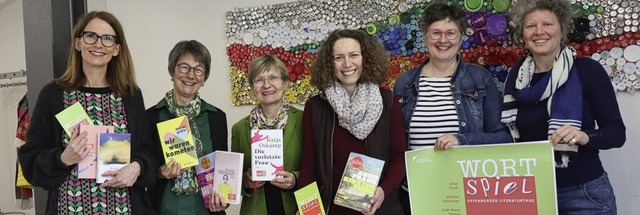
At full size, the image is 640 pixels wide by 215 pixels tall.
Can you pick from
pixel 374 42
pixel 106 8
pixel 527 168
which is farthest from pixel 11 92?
pixel 527 168

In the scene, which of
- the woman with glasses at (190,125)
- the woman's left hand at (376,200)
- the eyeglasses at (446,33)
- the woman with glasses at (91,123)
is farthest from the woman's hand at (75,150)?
the eyeglasses at (446,33)

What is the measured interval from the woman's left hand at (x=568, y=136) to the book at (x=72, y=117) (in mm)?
1698

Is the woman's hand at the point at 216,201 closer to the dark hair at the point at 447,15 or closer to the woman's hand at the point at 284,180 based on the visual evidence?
the woman's hand at the point at 284,180

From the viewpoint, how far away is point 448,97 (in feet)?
6.71

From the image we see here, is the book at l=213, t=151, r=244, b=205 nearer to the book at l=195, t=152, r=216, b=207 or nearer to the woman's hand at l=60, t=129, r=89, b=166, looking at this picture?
the book at l=195, t=152, r=216, b=207

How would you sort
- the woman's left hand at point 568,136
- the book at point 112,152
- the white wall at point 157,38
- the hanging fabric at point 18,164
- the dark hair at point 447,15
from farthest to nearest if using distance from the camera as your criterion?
1. the white wall at point 157,38
2. the hanging fabric at point 18,164
3. the dark hair at point 447,15
4. the book at point 112,152
5. the woman's left hand at point 568,136

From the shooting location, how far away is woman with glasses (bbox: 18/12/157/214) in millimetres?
1847

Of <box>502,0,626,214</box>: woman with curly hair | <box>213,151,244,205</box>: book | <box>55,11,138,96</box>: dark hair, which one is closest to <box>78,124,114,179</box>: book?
<box>55,11,138,96</box>: dark hair

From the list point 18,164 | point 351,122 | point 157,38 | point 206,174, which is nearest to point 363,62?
point 351,122

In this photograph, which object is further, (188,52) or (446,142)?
(188,52)

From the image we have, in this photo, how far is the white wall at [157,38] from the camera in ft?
11.9

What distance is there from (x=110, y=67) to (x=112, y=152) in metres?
0.37

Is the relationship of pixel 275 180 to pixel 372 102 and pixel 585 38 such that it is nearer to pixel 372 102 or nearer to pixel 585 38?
pixel 372 102

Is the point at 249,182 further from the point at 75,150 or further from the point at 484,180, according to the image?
the point at 484,180
